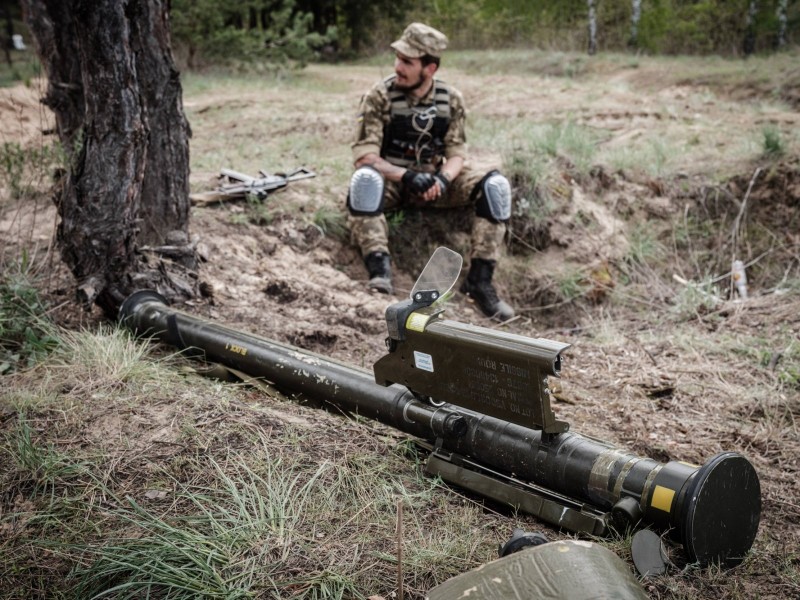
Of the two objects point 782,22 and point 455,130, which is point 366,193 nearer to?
point 455,130

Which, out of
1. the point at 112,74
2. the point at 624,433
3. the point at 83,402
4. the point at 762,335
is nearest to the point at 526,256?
the point at 762,335

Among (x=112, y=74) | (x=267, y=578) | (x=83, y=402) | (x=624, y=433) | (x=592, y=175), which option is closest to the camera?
(x=267, y=578)

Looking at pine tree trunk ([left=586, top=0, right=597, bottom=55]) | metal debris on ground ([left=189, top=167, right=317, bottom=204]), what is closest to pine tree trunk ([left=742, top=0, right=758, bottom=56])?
pine tree trunk ([left=586, top=0, right=597, bottom=55])

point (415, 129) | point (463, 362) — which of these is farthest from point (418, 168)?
point (463, 362)

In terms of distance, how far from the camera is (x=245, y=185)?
506 centimetres

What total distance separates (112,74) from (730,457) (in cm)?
303

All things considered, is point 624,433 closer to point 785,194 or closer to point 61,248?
point 61,248

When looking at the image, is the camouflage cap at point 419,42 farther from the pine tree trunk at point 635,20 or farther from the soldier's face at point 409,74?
the pine tree trunk at point 635,20

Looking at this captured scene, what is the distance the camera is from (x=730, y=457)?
71.7 inches

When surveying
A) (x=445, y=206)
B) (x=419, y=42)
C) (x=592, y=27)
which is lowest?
(x=445, y=206)

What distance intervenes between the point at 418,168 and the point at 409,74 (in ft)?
2.19

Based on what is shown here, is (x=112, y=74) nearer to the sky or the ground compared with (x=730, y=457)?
nearer to the sky

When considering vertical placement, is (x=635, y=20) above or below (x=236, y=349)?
above

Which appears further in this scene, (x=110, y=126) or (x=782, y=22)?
(x=782, y=22)
